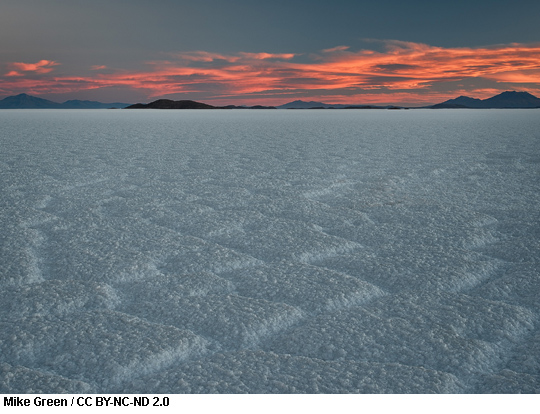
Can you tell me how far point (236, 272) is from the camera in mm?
1781

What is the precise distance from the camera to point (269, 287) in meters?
1.64

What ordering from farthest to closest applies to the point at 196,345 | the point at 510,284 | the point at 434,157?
the point at 434,157, the point at 510,284, the point at 196,345

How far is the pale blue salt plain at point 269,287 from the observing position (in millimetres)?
1150

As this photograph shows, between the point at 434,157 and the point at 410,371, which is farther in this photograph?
the point at 434,157

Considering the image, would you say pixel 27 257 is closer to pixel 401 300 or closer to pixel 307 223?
pixel 307 223

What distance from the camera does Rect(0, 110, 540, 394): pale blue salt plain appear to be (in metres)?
1.15

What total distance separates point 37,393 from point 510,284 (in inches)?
62.6

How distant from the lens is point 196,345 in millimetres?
1271

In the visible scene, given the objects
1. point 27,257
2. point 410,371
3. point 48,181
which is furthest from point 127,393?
point 48,181

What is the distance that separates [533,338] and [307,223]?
1293 mm

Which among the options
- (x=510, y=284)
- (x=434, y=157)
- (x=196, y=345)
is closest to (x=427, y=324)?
(x=510, y=284)

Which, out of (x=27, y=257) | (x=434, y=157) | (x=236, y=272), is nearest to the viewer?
(x=236, y=272)

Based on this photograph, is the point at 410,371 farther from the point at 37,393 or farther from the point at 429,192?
the point at 429,192

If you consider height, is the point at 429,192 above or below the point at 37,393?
above
